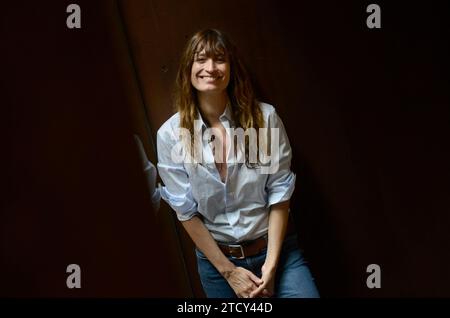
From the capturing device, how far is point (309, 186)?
1966mm

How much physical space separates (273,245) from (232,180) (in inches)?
9.3

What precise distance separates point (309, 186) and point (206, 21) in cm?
67

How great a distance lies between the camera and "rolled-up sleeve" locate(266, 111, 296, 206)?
1.70m

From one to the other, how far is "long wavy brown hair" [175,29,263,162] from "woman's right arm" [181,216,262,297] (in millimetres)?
254

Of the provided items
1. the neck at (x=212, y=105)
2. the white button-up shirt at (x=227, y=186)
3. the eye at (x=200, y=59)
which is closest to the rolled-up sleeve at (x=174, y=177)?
the white button-up shirt at (x=227, y=186)

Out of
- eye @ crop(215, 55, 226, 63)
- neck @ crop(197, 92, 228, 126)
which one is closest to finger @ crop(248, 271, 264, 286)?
neck @ crop(197, 92, 228, 126)

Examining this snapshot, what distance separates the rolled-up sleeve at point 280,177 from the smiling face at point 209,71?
19 centimetres

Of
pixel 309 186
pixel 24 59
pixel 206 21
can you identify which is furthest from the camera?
Answer: pixel 309 186

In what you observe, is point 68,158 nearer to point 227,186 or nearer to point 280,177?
point 227,186

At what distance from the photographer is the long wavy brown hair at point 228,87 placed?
1632 millimetres

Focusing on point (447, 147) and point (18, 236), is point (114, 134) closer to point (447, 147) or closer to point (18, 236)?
point (18, 236)

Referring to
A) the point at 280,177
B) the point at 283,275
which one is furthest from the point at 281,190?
the point at 283,275

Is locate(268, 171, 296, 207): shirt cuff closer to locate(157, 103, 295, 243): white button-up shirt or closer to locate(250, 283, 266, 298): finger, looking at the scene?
locate(157, 103, 295, 243): white button-up shirt

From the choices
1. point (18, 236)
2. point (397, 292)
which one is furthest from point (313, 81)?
point (18, 236)
